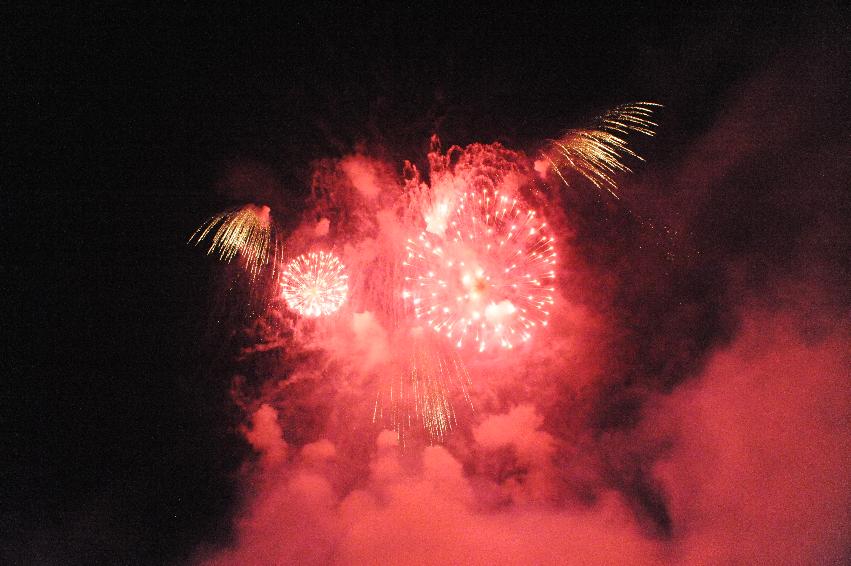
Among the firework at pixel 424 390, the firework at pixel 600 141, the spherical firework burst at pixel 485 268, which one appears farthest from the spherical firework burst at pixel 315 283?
the firework at pixel 600 141

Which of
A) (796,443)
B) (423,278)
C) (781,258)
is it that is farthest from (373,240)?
(796,443)

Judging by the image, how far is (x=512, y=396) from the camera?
31.5 ft

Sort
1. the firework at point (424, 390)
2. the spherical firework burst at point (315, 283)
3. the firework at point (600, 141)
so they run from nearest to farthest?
the firework at point (600, 141) < the spherical firework burst at point (315, 283) < the firework at point (424, 390)

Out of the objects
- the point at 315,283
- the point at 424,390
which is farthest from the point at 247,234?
the point at 424,390

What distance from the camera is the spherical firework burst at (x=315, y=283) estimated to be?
7.63m

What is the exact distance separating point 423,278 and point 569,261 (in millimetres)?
3092

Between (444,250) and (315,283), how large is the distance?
8.23 ft

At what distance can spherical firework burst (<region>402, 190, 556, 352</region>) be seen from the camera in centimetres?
682

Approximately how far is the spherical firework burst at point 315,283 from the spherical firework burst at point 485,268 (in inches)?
59.3

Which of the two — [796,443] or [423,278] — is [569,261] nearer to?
[423,278]

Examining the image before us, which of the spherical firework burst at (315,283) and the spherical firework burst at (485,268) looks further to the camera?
the spherical firework burst at (315,283)

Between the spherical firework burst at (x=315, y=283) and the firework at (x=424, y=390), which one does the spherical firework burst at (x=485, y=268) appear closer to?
the spherical firework burst at (x=315, y=283)

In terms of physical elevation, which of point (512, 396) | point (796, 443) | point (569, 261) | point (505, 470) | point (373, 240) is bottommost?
point (796, 443)

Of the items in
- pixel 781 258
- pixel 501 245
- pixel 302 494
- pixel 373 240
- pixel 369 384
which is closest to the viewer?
pixel 501 245
